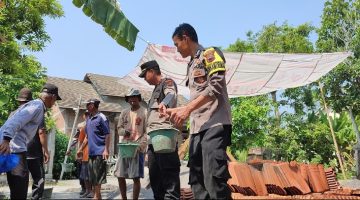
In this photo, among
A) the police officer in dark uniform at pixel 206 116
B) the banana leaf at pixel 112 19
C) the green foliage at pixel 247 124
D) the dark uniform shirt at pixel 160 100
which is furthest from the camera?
the green foliage at pixel 247 124

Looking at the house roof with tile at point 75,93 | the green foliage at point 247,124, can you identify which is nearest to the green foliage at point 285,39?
the green foliage at point 247,124

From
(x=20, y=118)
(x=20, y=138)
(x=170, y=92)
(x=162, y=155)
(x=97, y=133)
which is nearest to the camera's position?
(x=20, y=118)

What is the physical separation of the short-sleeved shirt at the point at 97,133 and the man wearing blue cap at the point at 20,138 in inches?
83.7

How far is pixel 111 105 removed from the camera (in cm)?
2578

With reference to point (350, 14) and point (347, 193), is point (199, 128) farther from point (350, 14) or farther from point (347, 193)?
point (350, 14)

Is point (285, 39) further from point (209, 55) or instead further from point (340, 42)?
point (209, 55)

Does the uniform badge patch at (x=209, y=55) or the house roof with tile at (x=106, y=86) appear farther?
the house roof with tile at (x=106, y=86)

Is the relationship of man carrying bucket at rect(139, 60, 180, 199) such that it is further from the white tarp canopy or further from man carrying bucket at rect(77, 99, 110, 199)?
the white tarp canopy

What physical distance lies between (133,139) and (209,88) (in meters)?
2.94

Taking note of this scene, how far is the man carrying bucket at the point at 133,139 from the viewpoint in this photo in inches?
231

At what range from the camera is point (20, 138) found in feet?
13.2

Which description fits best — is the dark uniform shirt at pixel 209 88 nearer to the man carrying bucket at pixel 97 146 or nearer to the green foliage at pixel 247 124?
the man carrying bucket at pixel 97 146

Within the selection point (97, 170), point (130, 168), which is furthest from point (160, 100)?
point (97, 170)

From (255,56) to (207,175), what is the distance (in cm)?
732
